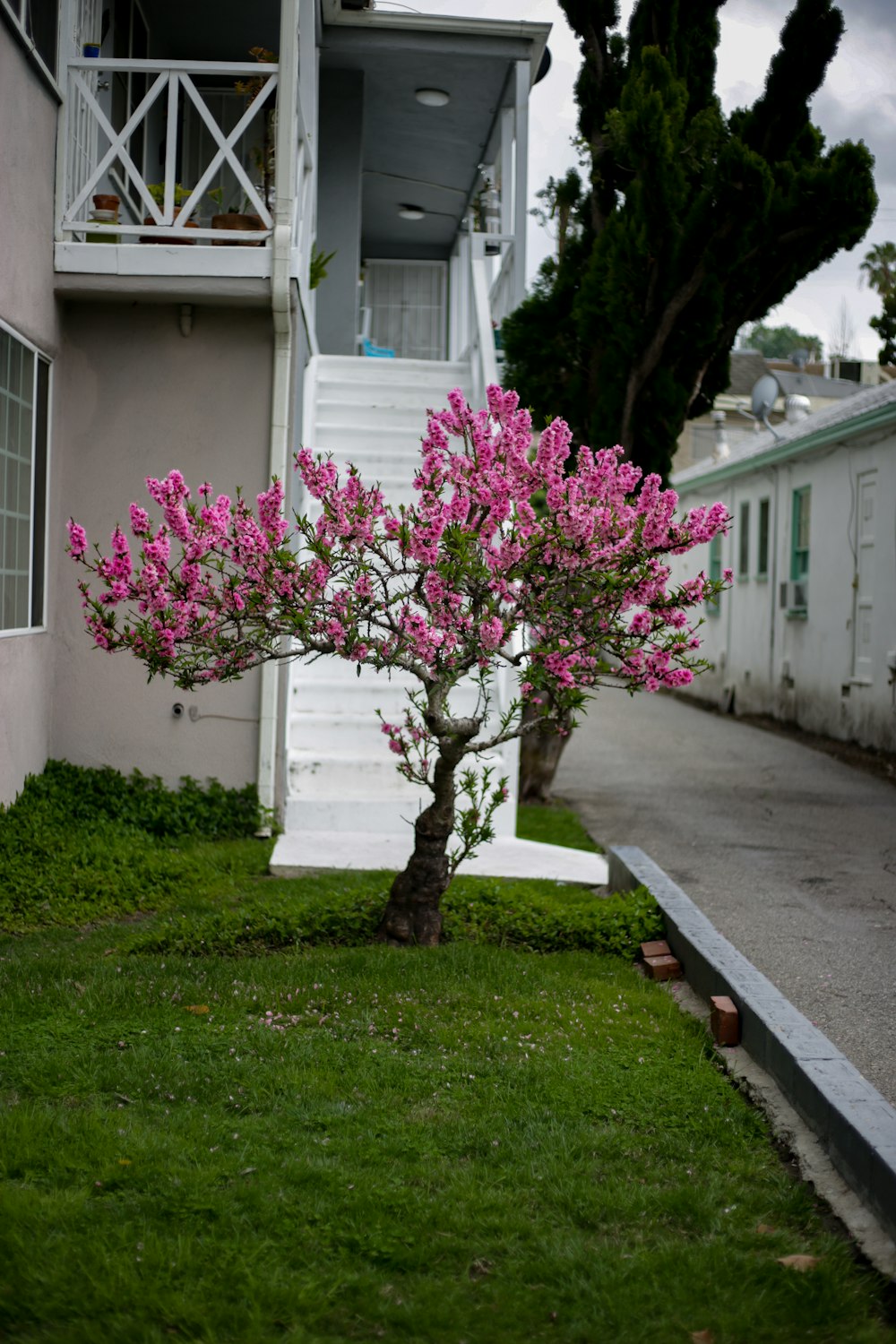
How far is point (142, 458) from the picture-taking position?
29.9ft

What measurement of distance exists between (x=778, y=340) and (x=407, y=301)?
58.0m

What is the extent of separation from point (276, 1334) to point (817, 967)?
4180mm

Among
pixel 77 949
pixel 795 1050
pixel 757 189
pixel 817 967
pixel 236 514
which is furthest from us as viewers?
pixel 757 189

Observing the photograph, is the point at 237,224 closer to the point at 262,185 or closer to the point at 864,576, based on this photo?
the point at 262,185

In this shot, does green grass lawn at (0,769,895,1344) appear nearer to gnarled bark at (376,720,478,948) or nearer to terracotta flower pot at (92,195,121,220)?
gnarled bark at (376,720,478,948)

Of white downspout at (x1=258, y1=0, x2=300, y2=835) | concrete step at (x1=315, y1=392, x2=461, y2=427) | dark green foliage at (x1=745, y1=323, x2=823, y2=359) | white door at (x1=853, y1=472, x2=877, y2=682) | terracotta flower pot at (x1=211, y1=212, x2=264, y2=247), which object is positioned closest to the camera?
white downspout at (x1=258, y1=0, x2=300, y2=835)

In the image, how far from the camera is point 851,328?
50188 mm

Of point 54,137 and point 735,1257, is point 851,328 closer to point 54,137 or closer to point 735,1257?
point 54,137

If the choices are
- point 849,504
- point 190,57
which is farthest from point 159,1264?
point 849,504

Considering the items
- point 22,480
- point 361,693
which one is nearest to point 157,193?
point 22,480

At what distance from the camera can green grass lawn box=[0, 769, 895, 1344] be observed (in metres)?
3.02

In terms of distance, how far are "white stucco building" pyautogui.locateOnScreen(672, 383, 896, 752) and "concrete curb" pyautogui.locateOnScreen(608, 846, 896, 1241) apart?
30.9 ft

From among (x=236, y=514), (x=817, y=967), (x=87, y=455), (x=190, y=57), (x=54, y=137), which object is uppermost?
(x=190, y=57)

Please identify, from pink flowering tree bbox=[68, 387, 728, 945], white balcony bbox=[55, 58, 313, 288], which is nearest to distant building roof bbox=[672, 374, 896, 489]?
white balcony bbox=[55, 58, 313, 288]
